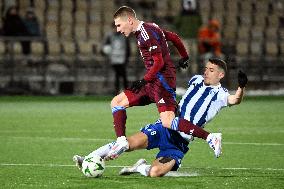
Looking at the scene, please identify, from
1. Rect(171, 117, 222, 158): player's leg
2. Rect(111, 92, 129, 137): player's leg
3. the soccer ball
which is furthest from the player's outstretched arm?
the soccer ball

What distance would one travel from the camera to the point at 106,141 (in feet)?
46.4

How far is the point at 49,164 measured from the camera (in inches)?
440

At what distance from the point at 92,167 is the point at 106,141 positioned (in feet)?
14.1

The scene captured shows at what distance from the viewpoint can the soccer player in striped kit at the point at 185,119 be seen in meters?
10.2

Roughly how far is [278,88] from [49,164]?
49.2ft

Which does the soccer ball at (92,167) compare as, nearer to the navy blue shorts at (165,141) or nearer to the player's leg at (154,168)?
the player's leg at (154,168)

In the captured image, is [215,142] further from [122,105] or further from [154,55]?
[122,105]

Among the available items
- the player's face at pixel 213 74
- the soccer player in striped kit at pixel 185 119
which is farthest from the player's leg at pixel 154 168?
the player's face at pixel 213 74

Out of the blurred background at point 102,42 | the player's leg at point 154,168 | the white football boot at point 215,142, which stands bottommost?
the blurred background at point 102,42

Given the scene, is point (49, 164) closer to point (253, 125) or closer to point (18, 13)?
point (253, 125)

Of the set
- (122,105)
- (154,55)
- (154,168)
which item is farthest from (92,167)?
(154,55)

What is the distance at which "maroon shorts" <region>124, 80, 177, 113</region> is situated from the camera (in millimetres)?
10508

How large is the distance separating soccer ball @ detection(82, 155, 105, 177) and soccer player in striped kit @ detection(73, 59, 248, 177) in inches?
8.6

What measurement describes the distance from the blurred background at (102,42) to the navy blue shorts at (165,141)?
1380 cm
